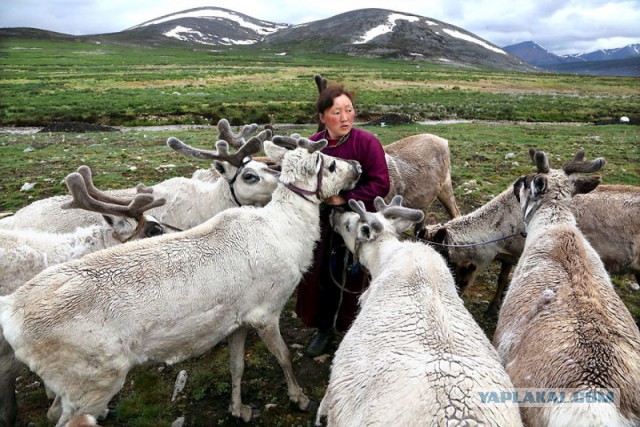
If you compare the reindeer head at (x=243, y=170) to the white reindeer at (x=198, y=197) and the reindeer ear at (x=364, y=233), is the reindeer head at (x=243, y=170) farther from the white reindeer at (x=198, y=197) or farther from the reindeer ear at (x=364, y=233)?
the reindeer ear at (x=364, y=233)

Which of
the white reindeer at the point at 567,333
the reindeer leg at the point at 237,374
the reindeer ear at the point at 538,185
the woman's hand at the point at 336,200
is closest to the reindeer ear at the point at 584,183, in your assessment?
the reindeer ear at the point at 538,185

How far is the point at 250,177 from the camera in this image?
606 centimetres

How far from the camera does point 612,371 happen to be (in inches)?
110

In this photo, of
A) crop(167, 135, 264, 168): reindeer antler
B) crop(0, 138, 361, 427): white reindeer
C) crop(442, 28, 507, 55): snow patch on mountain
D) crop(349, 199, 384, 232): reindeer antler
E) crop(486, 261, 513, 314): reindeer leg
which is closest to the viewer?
crop(0, 138, 361, 427): white reindeer

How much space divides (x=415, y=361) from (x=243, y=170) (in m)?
4.06

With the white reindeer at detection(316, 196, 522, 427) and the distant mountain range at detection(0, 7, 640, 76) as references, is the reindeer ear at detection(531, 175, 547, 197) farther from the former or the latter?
the distant mountain range at detection(0, 7, 640, 76)

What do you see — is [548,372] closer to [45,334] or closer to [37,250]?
[45,334]

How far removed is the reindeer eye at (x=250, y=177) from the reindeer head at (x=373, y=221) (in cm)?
147

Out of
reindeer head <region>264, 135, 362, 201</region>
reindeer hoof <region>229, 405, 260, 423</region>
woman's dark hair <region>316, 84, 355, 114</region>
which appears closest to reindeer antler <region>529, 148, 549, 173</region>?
reindeer head <region>264, 135, 362, 201</region>

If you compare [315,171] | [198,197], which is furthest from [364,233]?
[198,197]

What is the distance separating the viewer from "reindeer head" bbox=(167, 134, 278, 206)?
6.02 metres

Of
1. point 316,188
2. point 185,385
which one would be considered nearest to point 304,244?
point 316,188

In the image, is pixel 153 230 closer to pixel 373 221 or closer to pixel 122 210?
pixel 122 210

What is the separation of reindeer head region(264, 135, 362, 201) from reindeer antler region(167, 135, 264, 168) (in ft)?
3.78
